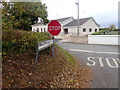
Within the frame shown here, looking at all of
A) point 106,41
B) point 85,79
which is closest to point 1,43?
point 85,79

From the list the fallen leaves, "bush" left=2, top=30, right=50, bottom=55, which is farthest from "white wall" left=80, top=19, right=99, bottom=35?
"bush" left=2, top=30, right=50, bottom=55

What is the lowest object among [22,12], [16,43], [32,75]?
[32,75]

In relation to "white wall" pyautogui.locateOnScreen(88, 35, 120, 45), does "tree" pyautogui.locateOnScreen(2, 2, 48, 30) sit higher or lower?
higher

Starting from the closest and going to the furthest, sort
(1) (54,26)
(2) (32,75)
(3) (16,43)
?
(2) (32,75) → (3) (16,43) → (1) (54,26)

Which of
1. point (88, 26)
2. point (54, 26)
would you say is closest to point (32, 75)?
point (54, 26)

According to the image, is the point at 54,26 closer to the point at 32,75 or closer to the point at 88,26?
the point at 32,75

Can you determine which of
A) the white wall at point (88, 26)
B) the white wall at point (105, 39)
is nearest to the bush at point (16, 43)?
the white wall at point (105, 39)

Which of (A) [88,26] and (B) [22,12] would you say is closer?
(B) [22,12]

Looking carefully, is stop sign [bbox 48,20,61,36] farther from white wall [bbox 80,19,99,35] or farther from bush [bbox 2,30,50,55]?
white wall [bbox 80,19,99,35]

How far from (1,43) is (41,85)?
1855mm

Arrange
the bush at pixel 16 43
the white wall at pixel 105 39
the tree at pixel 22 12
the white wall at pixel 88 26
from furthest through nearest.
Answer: the white wall at pixel 88 26 < the white wall at pixel 105 39 < the tree at pixel 22 12 < the bush at pixel 16 43

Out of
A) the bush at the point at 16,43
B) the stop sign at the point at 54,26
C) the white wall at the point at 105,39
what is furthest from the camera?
the white wall at the point at 105,39

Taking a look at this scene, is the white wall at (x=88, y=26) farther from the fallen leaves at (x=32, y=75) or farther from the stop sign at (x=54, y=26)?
the fallen leaves at (x=32, y=75)

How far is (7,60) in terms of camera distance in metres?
3.18
